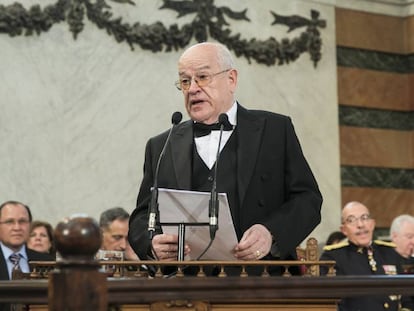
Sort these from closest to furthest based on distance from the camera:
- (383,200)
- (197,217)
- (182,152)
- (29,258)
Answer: (197,217) → (182,152) → (29,258) → (383,200)

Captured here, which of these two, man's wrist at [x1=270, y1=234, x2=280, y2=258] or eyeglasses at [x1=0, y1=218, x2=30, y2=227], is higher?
eyeglasses at [x1=0, y1=218, x2=30, y2=227]

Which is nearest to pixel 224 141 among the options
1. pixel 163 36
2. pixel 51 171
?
pixel 51 171

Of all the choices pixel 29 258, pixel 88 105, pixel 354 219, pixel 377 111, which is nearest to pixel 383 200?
pixel 377 111

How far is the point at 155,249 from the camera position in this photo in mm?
3230

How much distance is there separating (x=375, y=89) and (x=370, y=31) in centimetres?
59

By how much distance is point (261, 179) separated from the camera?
140 inches

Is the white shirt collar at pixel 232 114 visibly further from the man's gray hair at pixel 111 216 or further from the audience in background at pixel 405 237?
the audience in background at pixel 405 237

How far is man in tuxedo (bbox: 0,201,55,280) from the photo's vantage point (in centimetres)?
670

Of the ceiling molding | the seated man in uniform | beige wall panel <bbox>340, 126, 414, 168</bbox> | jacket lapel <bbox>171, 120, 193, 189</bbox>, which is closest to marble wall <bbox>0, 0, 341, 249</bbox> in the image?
beige wall panel <bbox>340, 126, 414, 168</bbox>

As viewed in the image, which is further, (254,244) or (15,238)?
(15,238)

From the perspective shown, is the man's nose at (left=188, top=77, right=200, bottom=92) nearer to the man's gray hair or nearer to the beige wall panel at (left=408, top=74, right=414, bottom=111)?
the man's gray hair

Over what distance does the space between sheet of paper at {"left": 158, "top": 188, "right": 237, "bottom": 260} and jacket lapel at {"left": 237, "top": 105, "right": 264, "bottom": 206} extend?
0.37m

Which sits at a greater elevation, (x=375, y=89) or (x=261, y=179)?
(x=375, y=89)

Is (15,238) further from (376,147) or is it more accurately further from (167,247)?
(376,147)
